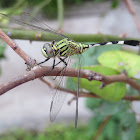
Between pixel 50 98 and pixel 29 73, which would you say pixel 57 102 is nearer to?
pixel 29 73

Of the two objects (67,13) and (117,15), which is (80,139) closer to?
(117,15)

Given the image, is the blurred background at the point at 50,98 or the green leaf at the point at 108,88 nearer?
the green leaf at the point at 108,88

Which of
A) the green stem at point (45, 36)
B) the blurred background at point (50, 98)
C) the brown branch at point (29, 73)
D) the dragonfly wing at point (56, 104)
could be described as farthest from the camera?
the blurred background at point (50, 98)

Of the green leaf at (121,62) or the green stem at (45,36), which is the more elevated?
the green stem at (45,36)

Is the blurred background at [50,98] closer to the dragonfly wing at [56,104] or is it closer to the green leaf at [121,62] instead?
the green leaf at [121,62]

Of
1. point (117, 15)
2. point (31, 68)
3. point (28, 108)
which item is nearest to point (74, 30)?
point (117, 15)

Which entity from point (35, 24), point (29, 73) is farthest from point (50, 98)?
point (29, 73)

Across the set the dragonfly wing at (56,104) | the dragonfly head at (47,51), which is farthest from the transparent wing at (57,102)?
the dragonfly head at (47,51)

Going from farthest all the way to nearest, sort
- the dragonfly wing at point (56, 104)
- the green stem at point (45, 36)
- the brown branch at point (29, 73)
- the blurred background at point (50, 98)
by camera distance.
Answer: the blurred background at point (50, 98) < the green stem at point (45, 36) < the dragonfly wing at point (56, 104) < the brown branch at point (29, 73)
